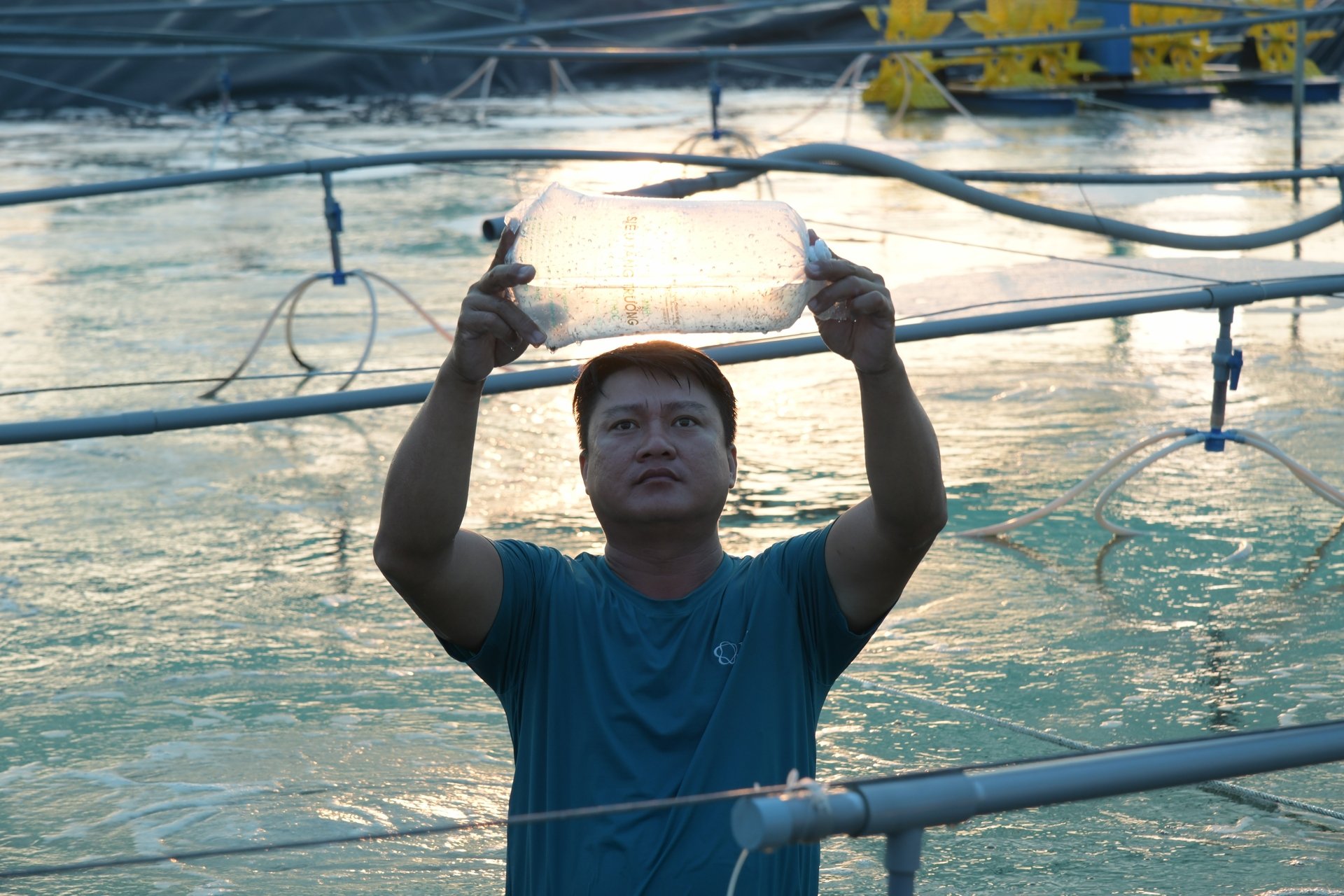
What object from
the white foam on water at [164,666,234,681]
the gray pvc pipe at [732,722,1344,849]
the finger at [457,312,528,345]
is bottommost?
the white foam on water at [164,666,234,681]

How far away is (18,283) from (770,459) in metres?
5.74

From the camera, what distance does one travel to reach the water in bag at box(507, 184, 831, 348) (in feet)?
7.18

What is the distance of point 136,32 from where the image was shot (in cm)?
895

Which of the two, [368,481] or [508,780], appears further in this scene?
[368,481]

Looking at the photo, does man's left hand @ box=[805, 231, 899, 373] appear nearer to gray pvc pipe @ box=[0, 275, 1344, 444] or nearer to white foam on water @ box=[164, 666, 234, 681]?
gray pvc pipe @ box=[0, 275, 1344, 444]

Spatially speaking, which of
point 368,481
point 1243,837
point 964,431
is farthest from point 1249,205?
point 1243,837

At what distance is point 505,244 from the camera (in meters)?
1.86

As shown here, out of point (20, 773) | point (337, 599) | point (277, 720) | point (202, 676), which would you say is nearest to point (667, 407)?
point (277, 720)

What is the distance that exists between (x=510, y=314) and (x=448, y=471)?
207 millimetres

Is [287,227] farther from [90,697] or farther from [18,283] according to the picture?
[90,697]

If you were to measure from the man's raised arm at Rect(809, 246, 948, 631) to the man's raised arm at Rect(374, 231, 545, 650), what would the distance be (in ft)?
1.21

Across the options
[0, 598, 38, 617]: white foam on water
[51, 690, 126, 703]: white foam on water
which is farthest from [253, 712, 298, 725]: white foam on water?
[0, 598, 38, 617]: white foam on water

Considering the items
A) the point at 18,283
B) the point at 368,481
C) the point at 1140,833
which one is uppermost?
the point at 18,283

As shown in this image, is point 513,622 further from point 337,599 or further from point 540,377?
point 337,599
